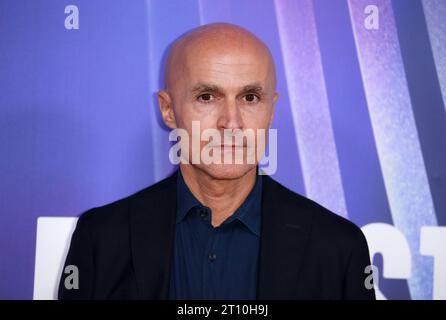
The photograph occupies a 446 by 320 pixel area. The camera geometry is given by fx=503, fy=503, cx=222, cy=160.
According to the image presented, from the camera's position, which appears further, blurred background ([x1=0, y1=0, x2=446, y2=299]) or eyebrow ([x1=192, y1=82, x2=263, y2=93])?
blurred background ([x1=0, y1=0, x2=446, y2=299])

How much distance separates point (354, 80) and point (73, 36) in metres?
0.93

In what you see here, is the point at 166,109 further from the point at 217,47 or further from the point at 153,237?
the point at 153,237

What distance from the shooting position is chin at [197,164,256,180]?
136cm

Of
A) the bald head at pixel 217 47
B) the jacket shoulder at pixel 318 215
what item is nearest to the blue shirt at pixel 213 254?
the jacket shoulder at pixel 318 215

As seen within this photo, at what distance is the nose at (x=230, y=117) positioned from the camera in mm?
1323

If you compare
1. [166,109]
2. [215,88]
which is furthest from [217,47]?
[166,109]

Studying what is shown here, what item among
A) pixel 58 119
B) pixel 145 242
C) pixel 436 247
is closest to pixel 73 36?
pixel 58 119

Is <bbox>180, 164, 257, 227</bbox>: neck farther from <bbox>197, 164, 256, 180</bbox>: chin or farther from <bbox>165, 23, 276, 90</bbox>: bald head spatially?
<bbox>165, 23, 276, 90</bbox>: bald head

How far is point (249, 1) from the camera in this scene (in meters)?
1.64

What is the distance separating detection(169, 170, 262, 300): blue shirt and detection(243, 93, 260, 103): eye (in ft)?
0.99

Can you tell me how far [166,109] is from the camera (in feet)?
4.91

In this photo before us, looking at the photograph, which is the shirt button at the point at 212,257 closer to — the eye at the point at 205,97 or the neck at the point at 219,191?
the neck at the point at 219,191

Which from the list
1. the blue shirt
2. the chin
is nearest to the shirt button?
the blue shirt

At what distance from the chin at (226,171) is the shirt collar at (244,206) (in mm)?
124
